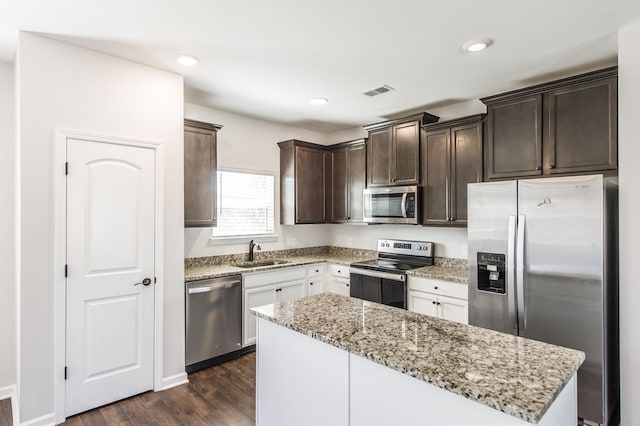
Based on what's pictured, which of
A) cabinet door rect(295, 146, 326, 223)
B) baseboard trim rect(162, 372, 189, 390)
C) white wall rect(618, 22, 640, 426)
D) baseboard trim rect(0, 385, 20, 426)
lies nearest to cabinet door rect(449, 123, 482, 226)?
white wall rect(618, 22, 640, 426)

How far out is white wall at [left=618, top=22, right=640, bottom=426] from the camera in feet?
7.68

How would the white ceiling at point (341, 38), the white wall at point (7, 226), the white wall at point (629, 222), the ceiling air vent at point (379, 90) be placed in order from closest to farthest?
the white ceiling at point (341, 38), the white wall at point (629, 222), the white wall at point (7, 226), the ceiling air vent at point (379, 90)

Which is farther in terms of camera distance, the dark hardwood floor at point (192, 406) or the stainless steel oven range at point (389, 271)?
the stainless steel oven range at point (389, 271)

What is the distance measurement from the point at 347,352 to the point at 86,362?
2291 millimetres

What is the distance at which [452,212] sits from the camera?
147 inches

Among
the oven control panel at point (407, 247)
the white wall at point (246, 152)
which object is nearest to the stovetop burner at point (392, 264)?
the oven control panel at point (407, 247)

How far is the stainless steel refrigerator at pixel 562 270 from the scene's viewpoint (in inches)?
95.0

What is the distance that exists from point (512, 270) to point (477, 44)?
1702 mm

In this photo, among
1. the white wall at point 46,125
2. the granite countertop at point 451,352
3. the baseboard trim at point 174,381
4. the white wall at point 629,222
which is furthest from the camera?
the baseboard trim at point 174,381

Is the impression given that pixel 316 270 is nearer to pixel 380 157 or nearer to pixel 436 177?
pixel 380 157

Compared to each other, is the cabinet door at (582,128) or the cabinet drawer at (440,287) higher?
the cabinet door at (582,128)

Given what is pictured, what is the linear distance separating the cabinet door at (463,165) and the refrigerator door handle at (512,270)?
2.85ft

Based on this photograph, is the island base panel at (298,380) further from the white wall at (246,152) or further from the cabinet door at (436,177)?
the cabinet door at (436,177)

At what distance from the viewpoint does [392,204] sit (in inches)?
165
